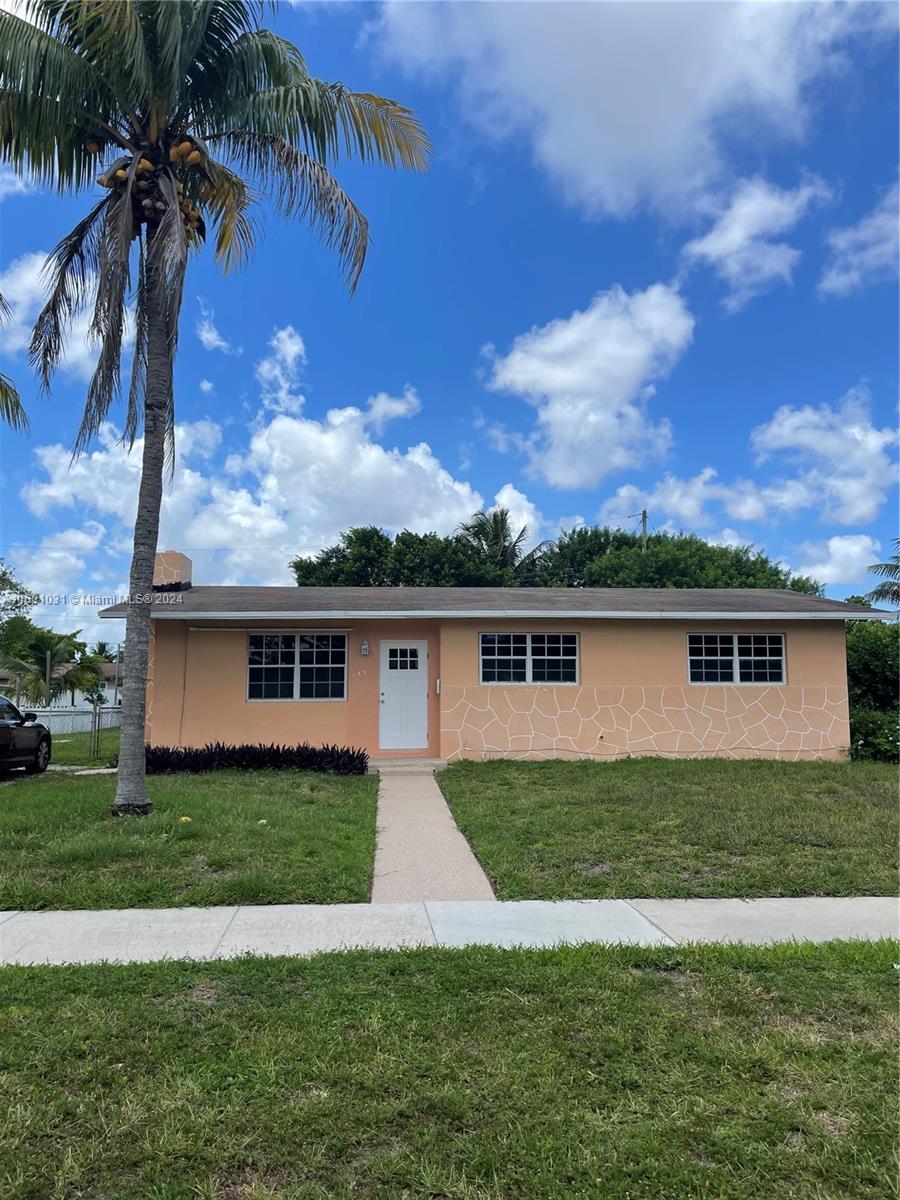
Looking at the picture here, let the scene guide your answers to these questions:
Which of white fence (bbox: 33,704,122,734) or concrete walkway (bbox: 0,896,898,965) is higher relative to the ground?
white fence (bbox: 33,704,122,734)

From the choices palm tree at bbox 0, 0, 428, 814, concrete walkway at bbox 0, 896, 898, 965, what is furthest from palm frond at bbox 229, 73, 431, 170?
concrete walkway at bbox 0, 896, 898, 965

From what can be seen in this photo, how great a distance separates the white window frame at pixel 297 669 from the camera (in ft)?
47.5

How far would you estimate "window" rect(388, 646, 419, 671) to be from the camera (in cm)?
1488

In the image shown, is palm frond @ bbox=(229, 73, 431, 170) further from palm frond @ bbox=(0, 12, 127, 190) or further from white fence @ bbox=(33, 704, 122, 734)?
white fence @ bbox=(33, 704, 122, 734)

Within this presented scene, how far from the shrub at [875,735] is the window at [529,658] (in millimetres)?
5948

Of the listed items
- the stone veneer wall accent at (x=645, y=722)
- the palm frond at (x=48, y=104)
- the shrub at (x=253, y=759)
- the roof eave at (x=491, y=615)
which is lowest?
the shrub at (x=253, y=759)

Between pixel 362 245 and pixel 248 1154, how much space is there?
996 centimetres

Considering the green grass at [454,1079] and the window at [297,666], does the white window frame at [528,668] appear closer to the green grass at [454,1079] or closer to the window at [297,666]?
the window at [297,666]

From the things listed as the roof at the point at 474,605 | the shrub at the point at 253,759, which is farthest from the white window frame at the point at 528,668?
the shrub at the point at 253,759

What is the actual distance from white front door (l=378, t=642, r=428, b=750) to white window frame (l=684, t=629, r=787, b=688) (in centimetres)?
526

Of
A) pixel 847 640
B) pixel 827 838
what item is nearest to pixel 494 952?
pixel 827 838

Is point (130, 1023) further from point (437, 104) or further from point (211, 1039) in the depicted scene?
point (437, 104)

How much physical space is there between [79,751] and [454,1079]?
17896 mm

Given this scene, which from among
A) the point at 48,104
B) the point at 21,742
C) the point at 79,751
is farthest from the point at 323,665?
the point at 48,104
